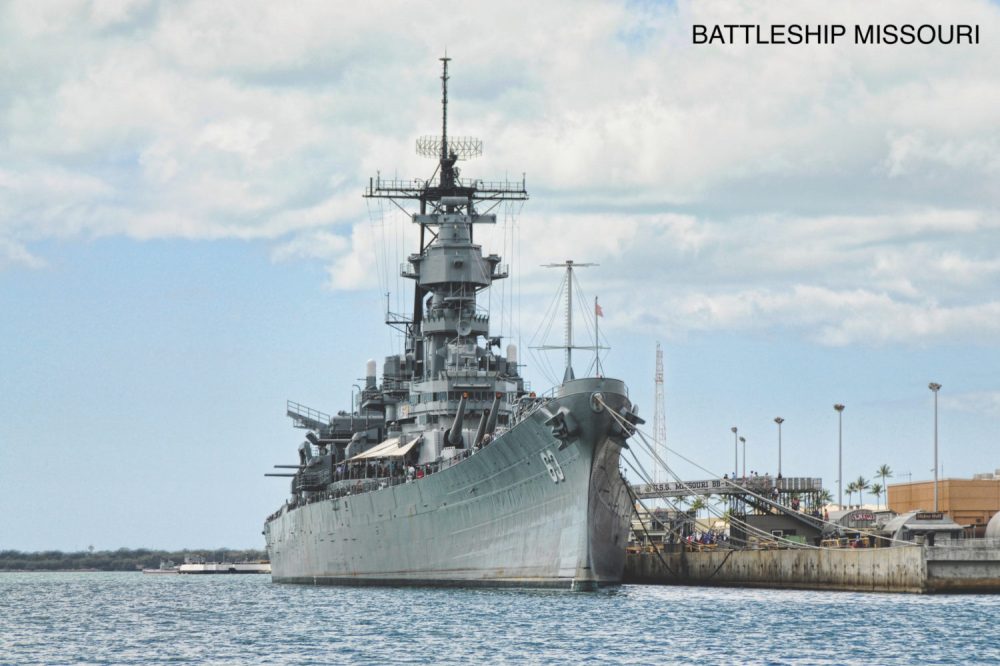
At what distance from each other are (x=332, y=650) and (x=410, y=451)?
26.2 meters

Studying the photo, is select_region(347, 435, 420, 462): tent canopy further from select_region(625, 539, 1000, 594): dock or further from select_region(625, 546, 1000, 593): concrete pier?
select_region(625, 539, 1000, 594): dock

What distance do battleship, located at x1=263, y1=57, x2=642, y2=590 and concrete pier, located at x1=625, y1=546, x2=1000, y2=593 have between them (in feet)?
24.5

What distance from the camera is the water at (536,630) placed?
3681 centimetres

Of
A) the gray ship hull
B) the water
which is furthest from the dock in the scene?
the gray ship hull

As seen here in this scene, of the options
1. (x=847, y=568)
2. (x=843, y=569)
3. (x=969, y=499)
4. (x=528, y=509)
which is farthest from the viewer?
(x=969, y=499)

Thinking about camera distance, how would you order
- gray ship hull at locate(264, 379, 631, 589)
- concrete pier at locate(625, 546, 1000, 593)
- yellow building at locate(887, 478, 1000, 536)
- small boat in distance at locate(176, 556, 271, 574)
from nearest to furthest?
concrete pier at locate(625, 546, 1000, 593)
gray ship hull at locate(264, 379, 631, 589)
yellow building at locate(887, 478, 1000, 536)
small boat in distance at locate(176, 556, 271, 574)

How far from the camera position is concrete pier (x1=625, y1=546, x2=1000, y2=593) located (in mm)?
50812

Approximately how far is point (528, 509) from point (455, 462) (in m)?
4.92

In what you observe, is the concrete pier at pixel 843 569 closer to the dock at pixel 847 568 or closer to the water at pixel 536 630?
the dock at pixel 847 568

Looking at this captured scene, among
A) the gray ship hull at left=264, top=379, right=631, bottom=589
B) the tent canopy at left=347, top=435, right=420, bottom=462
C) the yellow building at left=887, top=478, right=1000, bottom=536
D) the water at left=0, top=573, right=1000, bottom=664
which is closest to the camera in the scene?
the water at left=0, top=573, right=1000, bottom=664

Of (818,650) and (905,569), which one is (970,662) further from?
(905,569)

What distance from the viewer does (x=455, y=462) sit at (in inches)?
2269

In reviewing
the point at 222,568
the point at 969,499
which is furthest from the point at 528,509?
the point at 222,568

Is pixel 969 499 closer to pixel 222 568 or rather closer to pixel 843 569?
pixel 843 569
